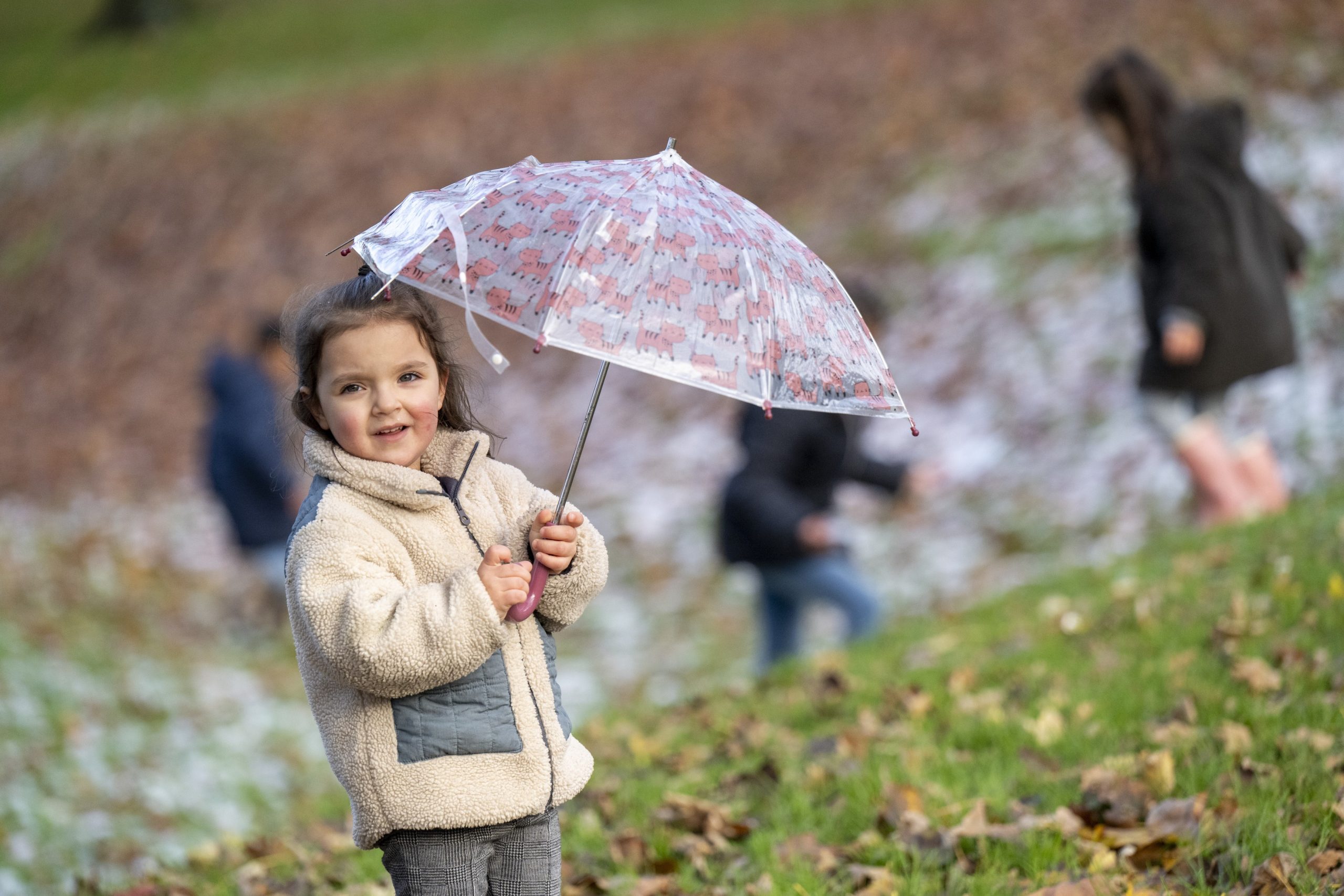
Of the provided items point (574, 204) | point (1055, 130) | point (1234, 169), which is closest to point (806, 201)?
point (1055, 130)

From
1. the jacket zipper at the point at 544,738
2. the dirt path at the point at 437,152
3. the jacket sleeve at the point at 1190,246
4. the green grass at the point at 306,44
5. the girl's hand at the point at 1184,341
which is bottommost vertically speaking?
the jacket zipper at the point at 544,738

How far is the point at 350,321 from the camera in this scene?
7.11ft

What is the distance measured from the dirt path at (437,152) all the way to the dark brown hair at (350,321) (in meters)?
11.1

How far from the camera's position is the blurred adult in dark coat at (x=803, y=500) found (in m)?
5.57

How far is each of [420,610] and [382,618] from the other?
0.06 metres

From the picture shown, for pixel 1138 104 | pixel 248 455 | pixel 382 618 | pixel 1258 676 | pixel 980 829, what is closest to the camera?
pixel 382 618

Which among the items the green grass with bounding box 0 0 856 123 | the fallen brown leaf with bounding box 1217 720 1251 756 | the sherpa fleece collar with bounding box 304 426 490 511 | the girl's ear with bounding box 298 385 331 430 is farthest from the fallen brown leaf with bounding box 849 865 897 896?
the green grass with bounding box 0 0 856 123

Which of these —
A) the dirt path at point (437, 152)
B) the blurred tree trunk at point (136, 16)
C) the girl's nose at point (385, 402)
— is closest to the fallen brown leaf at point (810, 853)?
the girl's nose at point (385, 402)

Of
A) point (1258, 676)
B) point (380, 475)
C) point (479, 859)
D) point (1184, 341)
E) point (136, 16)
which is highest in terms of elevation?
point (136, 16)

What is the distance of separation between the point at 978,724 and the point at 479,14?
90.8ft

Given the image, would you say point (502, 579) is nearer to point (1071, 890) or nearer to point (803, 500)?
point (1071, 890)

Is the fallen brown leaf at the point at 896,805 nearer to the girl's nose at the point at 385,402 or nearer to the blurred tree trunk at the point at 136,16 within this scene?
the girl's nose at the point at 385,402

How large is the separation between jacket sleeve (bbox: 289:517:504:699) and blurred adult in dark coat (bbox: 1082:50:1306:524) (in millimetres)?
4593

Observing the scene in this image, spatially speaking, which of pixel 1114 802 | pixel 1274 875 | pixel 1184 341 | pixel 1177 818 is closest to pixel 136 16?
pixel 1184 341
